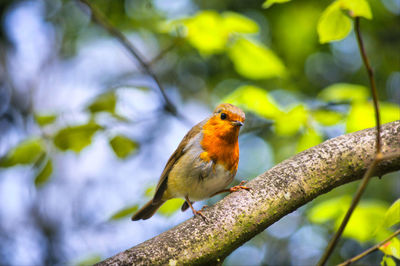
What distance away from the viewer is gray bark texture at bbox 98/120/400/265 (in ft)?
5.81

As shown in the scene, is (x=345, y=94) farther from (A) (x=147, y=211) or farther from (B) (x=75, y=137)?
(A) (x=147, y=211)

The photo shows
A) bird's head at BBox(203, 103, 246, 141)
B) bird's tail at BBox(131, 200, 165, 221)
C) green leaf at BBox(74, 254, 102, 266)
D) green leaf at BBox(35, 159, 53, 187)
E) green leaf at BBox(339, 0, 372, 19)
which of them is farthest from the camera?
bird's tail at BBox(131, 200, 165, 221)

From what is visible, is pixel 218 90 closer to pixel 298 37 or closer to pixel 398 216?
pixel 298 37

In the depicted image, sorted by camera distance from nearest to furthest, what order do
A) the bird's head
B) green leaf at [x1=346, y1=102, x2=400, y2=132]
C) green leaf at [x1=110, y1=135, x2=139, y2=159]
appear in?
green leaf at [x1=346, y1=102, x2=400, y2=132] → green leaf at [x1=110, y1=135, x2=139, y2=159] → the bird's head

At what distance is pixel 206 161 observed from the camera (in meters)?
2.88

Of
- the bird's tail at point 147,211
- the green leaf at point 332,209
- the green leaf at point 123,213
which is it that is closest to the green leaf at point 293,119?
the green leaf at point 332,209

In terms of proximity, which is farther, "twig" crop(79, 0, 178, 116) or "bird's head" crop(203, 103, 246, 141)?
"bird's head" crop(203, 103, 246, 141)

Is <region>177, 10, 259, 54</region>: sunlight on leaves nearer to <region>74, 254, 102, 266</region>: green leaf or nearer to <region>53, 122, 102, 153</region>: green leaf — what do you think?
<region>53, 122, 102, 153</region>: green leaf

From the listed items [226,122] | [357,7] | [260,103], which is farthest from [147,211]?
[357,7]

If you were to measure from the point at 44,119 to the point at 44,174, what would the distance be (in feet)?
1.20

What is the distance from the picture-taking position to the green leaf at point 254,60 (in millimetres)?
2529

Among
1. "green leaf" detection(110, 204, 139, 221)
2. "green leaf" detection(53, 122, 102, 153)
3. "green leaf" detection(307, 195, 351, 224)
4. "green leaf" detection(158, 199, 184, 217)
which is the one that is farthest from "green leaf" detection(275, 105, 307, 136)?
"green leaf" detection(53, 122, 102, 153)

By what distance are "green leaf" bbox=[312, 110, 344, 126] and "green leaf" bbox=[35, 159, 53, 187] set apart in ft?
5.77

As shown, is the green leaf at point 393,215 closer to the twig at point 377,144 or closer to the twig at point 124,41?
the twig at point 377,144
